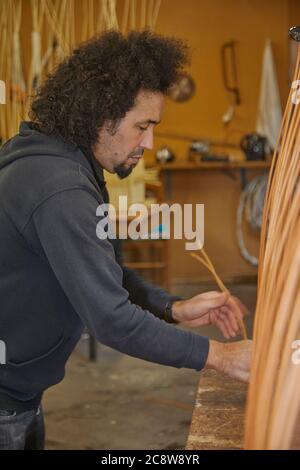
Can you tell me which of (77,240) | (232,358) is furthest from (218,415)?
(77,240)

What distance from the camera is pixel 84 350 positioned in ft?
14.5

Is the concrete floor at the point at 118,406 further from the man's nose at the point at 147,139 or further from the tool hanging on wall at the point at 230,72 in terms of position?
the tool hanging on wall at the point at 230,72

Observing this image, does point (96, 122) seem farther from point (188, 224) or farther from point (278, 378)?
point (188, 224)

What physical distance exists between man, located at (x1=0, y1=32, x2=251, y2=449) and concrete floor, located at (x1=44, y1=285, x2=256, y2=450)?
1.53 meters

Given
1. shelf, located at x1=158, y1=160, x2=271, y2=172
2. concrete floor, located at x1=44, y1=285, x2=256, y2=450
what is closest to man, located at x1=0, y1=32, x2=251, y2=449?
concrete floor, located at x1=44, y1=285, x2=256, y2=450

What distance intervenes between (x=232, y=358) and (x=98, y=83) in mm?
630

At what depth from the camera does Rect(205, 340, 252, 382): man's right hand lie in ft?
4.36

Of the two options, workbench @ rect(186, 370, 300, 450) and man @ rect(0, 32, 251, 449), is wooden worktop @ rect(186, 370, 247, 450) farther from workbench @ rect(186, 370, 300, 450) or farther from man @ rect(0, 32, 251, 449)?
man @ rect(0, 32, 251, 449)

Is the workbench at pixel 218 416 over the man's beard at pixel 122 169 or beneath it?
beneath

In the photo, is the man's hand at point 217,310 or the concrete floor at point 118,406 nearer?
the man's hand at point 217,310

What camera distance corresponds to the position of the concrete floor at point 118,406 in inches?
126

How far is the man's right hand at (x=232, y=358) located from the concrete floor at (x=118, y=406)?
1892 millimetres

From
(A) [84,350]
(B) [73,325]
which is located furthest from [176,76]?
(A) [84,350]

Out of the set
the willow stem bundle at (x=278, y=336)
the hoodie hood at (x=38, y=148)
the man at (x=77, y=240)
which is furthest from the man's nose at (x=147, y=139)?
the willow stem bundle at (x=278, y=336)
